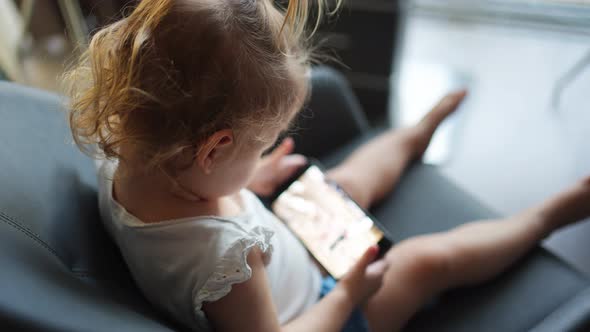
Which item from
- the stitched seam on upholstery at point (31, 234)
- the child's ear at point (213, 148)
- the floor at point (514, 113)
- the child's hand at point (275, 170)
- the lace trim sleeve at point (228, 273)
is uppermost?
the child's ear at point (213, 148)

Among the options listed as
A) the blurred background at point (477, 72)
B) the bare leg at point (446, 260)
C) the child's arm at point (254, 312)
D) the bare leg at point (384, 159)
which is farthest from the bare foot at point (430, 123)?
the child's arm at point (254, 312)

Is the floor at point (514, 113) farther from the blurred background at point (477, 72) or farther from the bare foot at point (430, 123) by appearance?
the bare foot at point (430, 123)

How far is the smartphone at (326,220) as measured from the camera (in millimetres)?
695

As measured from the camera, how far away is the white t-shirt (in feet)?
1.60

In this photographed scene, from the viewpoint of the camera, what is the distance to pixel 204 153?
48cm

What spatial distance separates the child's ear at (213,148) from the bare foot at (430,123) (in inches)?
21.5

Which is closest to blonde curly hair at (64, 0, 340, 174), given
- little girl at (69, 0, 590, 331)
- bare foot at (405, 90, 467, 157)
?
little girl at (69, 0, 590, 331)

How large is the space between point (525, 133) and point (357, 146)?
31.5 inches

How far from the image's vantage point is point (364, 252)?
68cm

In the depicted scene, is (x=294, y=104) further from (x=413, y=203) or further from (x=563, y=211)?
(x=563, y=211)

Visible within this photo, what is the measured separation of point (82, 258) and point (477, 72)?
158 centimetres

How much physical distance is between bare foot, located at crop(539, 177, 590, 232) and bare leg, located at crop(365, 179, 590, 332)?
11mm

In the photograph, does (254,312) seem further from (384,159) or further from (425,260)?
(384,159)

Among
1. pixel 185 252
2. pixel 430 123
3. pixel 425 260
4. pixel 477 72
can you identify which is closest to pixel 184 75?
pixel 185 252
